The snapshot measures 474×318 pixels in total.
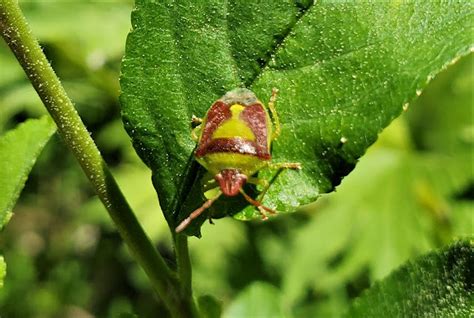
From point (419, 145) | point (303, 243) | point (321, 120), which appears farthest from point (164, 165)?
point (419, 145)

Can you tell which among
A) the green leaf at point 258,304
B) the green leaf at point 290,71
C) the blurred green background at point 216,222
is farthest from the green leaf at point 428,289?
the blurred green background at point 216,222

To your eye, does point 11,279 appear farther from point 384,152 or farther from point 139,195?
point 384,152

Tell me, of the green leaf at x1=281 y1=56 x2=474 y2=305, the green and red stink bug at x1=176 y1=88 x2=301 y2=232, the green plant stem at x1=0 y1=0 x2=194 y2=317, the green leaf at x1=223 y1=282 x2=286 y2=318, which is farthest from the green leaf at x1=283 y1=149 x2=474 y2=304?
the green plant stem at x1=0 y1=0 x2=194 y2=317

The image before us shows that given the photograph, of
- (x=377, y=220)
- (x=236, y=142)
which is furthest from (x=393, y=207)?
(x=236, y=142)

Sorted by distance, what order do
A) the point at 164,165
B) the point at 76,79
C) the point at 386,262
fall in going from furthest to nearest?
the point at 76,79 < the point at 386,262 < the point at 164,165

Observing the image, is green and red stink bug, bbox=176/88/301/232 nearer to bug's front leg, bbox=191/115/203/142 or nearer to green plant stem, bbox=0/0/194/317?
bug's front leg, bbox=191/115/203/142

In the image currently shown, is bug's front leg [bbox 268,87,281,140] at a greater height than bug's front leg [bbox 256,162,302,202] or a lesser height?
greater
